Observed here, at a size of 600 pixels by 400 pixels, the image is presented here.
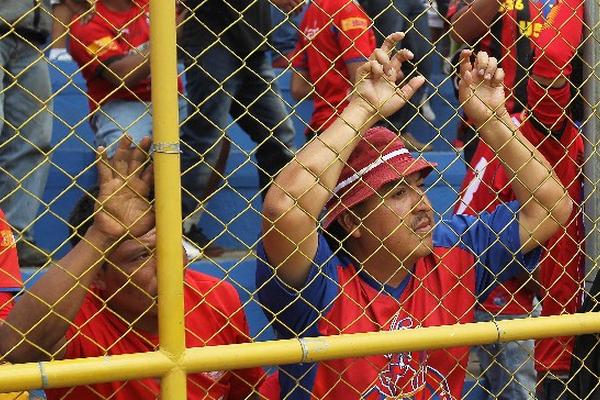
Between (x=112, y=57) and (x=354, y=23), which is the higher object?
(x=112, y=57)

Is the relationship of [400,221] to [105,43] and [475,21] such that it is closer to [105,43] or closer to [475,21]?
[475,21]

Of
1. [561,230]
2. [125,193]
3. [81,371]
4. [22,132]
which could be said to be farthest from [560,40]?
[22,132]

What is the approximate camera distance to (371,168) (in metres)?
2.69

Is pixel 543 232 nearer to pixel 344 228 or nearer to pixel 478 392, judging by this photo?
pixel 344 228

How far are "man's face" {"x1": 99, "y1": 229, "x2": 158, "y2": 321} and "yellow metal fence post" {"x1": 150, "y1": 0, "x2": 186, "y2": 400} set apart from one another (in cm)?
41

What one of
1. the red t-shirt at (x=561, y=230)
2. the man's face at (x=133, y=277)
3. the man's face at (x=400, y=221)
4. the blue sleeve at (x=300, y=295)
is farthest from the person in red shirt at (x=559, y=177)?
the man's face at (x=133, y=277)

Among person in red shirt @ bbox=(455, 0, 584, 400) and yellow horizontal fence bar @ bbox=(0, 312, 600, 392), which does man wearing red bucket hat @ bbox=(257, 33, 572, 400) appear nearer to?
yellow horizontal fence bar @ bbox=(0, 312, 600, 392)

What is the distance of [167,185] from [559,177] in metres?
1.71

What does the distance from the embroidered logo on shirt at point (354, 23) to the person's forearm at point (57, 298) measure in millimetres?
2596

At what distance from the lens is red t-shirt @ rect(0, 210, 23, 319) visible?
2.48m

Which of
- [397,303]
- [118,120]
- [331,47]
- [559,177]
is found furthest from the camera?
[331,47]

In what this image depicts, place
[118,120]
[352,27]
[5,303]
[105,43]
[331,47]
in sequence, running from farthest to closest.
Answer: [331,47], [352,27], [118,120], [105,43], [5,303]

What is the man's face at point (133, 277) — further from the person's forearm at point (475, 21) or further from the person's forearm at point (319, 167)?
the person's forearm at point (475, 21)

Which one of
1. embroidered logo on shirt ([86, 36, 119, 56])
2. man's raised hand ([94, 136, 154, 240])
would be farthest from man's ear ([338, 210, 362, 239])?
embroidered logo on shirt ([86, 36, 119, 56])
